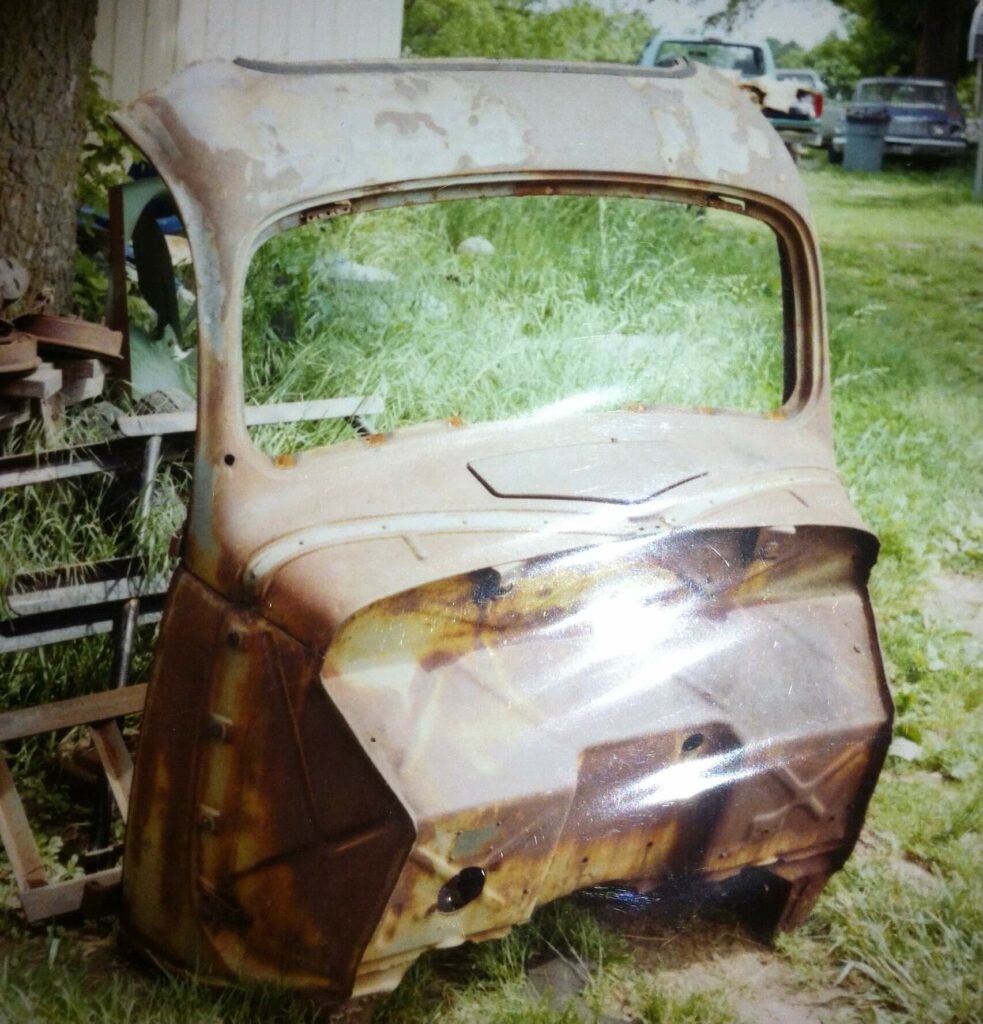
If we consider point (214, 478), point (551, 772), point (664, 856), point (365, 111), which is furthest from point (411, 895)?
point (365, 111)

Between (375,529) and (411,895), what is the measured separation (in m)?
0.46

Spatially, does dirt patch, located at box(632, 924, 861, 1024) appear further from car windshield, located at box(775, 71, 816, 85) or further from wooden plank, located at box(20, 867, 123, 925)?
car windshield, located at box(775, 71, 816, 85)

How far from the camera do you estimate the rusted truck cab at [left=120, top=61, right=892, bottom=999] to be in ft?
4.74

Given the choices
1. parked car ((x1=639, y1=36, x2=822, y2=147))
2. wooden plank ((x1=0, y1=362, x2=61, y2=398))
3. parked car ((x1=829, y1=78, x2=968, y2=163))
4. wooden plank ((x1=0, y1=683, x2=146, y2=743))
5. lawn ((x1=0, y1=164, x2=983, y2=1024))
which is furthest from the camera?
wooden plank ((x1=0, y1=362, x2=61, y2=398))

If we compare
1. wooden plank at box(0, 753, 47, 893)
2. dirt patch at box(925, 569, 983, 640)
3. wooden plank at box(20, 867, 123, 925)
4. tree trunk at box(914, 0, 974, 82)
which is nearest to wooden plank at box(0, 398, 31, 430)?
wooden plank at box(0, 753, 47, 893)

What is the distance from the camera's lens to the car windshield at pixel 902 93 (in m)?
2.28

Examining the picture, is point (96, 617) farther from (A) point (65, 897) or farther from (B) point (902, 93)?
(B) point (902, 93)

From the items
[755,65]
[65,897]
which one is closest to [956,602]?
[755,65]

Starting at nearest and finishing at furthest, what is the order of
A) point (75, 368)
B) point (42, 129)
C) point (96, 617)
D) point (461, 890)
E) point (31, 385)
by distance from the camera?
point (461, 890)
point (96, 617)
point (31, 385)
point (75, 368)
point (42, 129)

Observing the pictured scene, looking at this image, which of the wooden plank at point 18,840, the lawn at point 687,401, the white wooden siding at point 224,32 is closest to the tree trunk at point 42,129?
the white wooden siding at point 224,32

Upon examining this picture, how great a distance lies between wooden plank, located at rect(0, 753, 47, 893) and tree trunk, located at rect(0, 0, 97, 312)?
152cm

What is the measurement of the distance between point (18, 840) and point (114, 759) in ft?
0.71

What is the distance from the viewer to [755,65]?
2.26 m

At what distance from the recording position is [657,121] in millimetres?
1806
